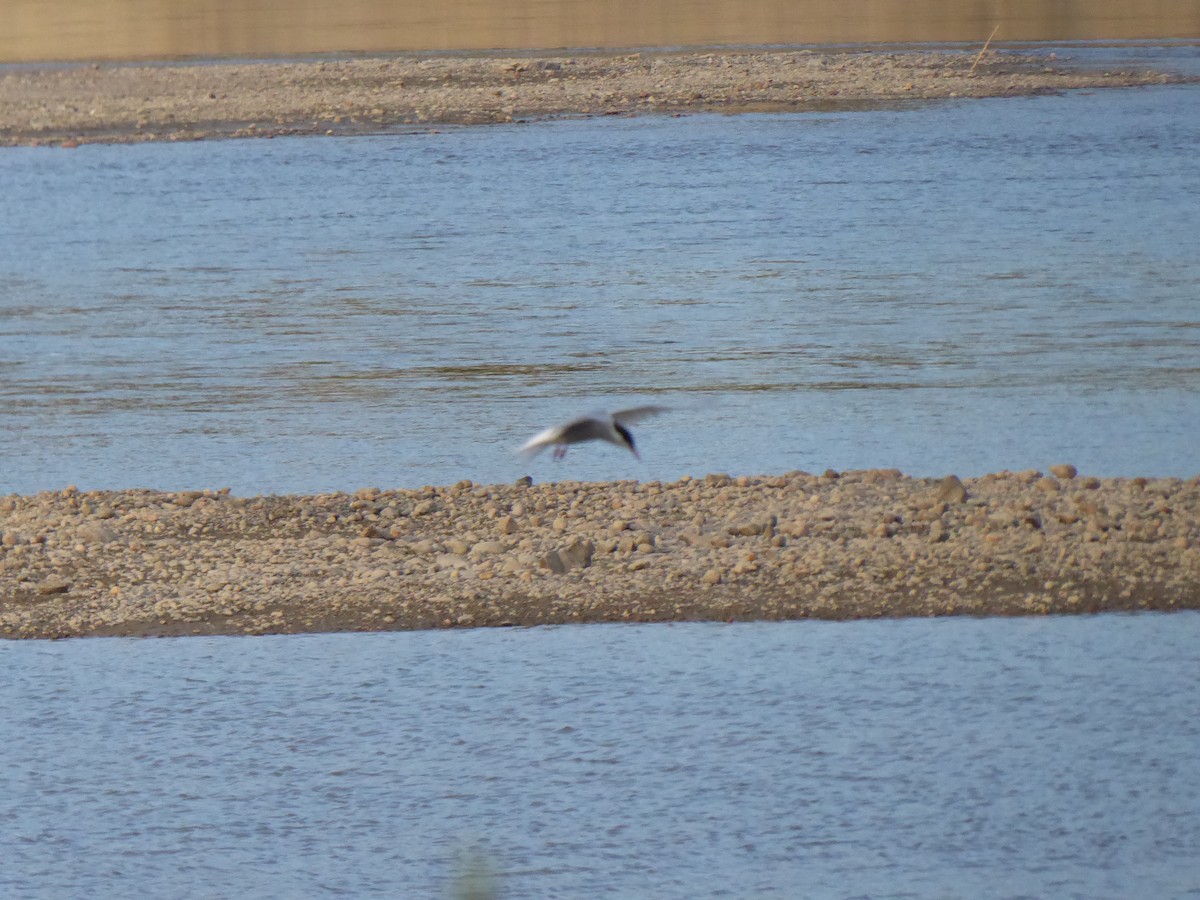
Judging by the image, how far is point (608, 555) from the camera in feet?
28.3

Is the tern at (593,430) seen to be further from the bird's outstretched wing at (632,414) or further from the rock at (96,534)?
the rock at (96,534)

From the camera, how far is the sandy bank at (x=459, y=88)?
1371 inches

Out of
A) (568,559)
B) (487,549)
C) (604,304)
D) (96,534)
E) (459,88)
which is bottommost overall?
(568,559)

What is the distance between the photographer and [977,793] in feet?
21.2

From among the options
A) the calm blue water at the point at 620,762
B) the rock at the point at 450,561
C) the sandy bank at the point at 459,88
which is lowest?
the calm blue water at the point at 620,762

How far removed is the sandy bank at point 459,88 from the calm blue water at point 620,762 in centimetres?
2672

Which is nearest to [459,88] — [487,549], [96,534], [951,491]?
[96,534]

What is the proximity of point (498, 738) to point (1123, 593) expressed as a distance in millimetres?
2837

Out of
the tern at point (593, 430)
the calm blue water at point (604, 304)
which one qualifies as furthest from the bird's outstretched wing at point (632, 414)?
the calm blue water at point (604, 304)

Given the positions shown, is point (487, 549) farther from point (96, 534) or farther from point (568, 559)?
point (96, 534)

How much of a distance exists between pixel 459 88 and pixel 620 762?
107 feet

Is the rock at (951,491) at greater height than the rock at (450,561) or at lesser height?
greater

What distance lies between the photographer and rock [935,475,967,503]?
29.8 ft

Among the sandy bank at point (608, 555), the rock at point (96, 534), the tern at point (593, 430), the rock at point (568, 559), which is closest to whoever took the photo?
the tern at point (593, 430)
